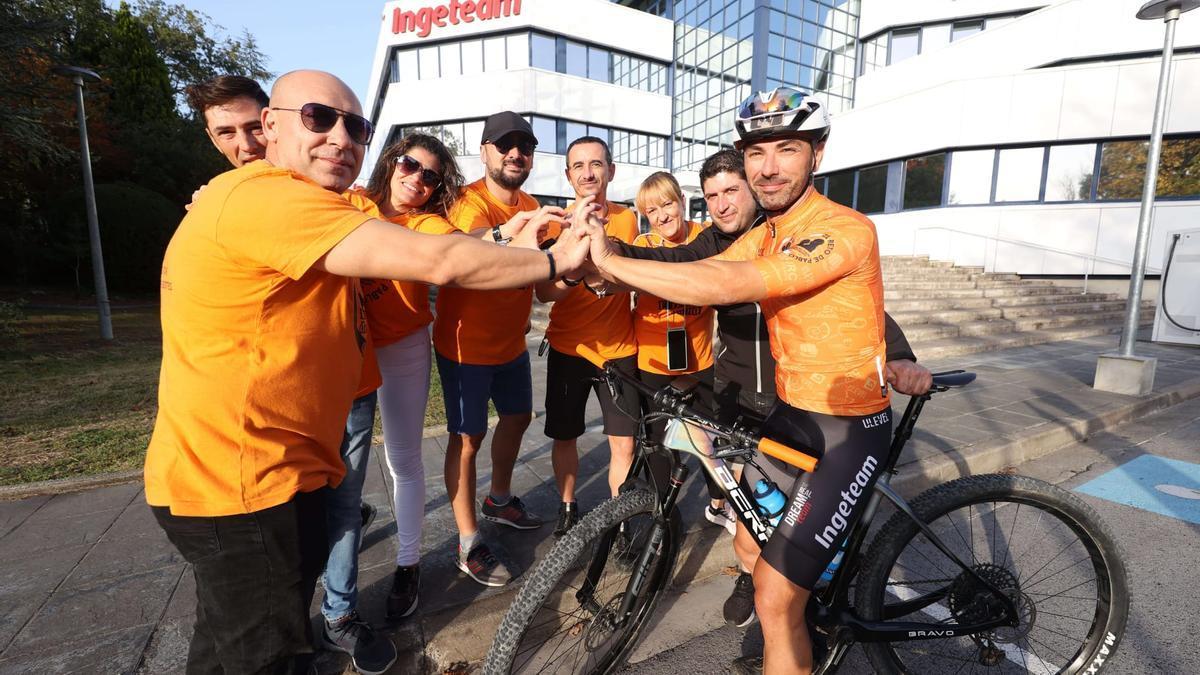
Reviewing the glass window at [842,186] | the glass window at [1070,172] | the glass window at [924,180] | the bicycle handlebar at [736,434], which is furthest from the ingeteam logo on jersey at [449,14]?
the bicycle handlebar at [736,434]

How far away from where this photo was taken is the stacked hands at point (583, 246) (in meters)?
1.92

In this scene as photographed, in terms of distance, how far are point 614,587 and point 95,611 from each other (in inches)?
101

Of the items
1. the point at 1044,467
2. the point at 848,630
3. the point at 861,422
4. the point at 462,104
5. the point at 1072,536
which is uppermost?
the point at 462,104

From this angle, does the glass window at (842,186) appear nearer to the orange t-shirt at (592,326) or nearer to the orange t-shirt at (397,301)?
the orange t-shirt at (592,326)

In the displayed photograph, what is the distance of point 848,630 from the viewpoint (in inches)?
83.0

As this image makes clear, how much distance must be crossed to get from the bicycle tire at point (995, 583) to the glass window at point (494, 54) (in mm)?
26836

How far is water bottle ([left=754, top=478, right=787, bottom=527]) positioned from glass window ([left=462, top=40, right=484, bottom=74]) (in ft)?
89.1

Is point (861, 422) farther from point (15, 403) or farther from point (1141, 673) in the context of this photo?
point (15, 403)

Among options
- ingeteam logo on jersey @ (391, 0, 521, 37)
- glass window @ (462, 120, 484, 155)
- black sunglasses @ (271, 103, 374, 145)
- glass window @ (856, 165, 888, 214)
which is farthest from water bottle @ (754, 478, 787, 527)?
ingeteam logo on jersey @ (391, 0, 521, 37)

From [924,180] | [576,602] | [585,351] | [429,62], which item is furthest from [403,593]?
[429,62]

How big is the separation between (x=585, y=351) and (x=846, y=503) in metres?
1.58

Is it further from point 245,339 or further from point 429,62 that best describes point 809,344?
point 429,62

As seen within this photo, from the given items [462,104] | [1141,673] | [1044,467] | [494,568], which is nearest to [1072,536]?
[1141,673]

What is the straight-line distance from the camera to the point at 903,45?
22297 mm
